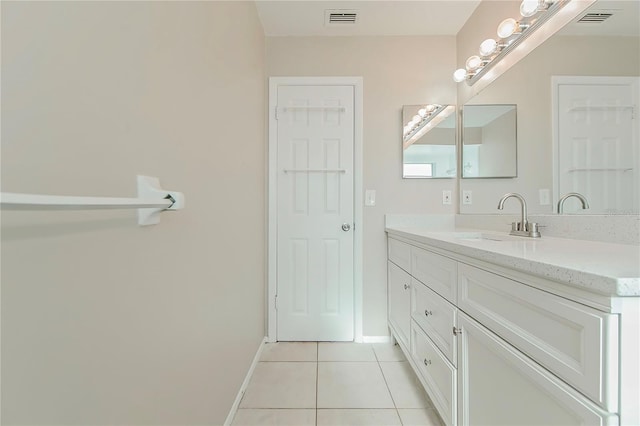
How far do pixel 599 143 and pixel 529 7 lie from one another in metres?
0.84

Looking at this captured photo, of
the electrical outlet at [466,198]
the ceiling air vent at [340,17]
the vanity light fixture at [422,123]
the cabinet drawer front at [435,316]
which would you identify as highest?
the ceiling air vent at [340,17]

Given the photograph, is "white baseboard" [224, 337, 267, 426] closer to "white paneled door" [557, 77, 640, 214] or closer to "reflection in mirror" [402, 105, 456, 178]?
"reflection in mirror" [402, 105, 456, 178]

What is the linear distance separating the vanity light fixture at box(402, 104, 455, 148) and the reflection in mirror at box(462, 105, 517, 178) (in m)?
0.17

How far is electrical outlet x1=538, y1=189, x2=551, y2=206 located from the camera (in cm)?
130

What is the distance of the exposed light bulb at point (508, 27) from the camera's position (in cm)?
148

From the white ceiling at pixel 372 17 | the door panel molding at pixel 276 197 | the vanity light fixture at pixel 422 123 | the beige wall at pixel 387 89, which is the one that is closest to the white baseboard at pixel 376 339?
the door panel molding at pixel 276 197

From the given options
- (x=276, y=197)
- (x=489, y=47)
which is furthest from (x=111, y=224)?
(x=489, y=47)

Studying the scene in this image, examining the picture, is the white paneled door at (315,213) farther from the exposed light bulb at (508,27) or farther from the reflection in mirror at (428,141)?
the exposed light bulb at (508,27)

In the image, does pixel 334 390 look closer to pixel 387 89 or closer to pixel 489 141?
pixel 489 141

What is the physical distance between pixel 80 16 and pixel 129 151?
26 centimetres

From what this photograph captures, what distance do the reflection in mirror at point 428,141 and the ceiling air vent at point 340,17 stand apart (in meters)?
0.75

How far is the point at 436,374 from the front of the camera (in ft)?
3.89

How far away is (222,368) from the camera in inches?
45.8

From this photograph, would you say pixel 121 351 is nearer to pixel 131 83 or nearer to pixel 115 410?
pixel 115 410
